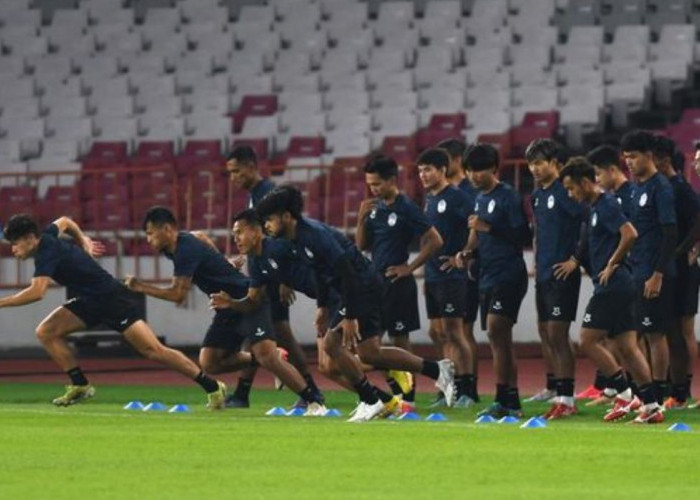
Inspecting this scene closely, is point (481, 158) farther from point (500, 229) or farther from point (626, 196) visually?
point (626, 196)

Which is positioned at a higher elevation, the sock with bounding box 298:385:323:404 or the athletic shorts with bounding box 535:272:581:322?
the athletic shorts with bounding box 535:272:581:322

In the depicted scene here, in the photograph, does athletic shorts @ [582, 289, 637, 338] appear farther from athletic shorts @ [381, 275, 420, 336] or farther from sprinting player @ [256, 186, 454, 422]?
athletic shorts @ [381, 275, 420, 336]

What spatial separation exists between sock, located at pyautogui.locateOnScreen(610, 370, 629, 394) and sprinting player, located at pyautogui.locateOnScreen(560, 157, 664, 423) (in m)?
0.56

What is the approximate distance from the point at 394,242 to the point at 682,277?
2484mm

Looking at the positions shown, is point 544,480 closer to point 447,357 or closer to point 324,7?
point 447,357

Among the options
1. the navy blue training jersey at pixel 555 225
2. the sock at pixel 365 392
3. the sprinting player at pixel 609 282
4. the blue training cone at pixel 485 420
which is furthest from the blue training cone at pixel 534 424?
the navy blue training jersey at pixel 555 225

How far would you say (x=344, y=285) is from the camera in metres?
17.2

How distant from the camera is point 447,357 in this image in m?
20.3

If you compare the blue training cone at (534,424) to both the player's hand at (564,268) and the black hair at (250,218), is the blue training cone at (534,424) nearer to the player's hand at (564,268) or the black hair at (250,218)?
the player's hand at (564,268)

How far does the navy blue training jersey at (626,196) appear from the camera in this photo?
18750 mm

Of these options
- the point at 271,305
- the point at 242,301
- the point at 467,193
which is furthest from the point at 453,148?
the point at 242,301

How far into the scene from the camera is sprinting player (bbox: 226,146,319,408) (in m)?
19.8

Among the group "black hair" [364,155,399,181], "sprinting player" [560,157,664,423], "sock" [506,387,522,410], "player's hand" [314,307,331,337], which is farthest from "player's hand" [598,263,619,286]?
"black hair" [364,155,399,181]

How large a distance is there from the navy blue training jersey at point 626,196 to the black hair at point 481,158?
114cm
